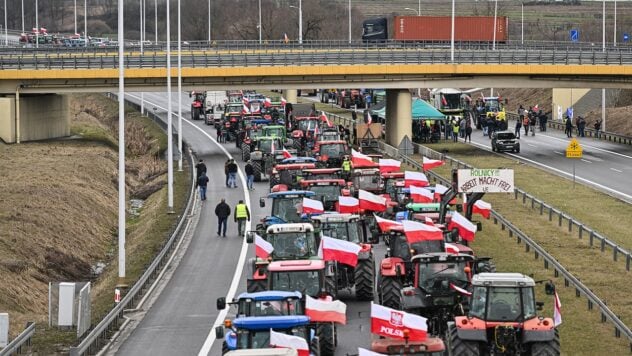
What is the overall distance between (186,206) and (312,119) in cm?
2509

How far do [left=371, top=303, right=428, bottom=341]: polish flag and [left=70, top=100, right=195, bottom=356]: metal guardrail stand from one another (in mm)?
6516

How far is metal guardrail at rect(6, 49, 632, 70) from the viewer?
242 ft

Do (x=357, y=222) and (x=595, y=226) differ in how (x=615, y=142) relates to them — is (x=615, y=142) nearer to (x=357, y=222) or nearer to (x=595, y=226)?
(x=595, y=226)

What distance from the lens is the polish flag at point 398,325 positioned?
2123 centimetres

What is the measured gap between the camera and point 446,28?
101 meters

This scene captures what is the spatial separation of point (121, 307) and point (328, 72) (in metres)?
45.6

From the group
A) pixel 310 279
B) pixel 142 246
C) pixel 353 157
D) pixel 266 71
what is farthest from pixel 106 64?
pixel 310 279

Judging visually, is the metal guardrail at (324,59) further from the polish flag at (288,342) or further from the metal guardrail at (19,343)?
the polish flag at (288,342)

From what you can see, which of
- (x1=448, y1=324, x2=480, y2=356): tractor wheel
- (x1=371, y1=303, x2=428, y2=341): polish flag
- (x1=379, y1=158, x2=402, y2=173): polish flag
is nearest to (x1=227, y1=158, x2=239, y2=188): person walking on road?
(x1=379, y1=158, x2=402, y2=173): polish flag

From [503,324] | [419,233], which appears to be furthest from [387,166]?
[503,324]

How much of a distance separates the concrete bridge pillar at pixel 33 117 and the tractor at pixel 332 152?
2324 cm

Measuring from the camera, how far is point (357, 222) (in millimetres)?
32625

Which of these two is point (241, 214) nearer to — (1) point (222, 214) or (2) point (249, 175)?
(1) point (222, 214)

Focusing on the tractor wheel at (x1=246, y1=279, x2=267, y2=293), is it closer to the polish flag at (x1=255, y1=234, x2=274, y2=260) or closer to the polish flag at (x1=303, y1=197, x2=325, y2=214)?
the polish flag at (x1=255, y1=234, x2=274, y2=260)
